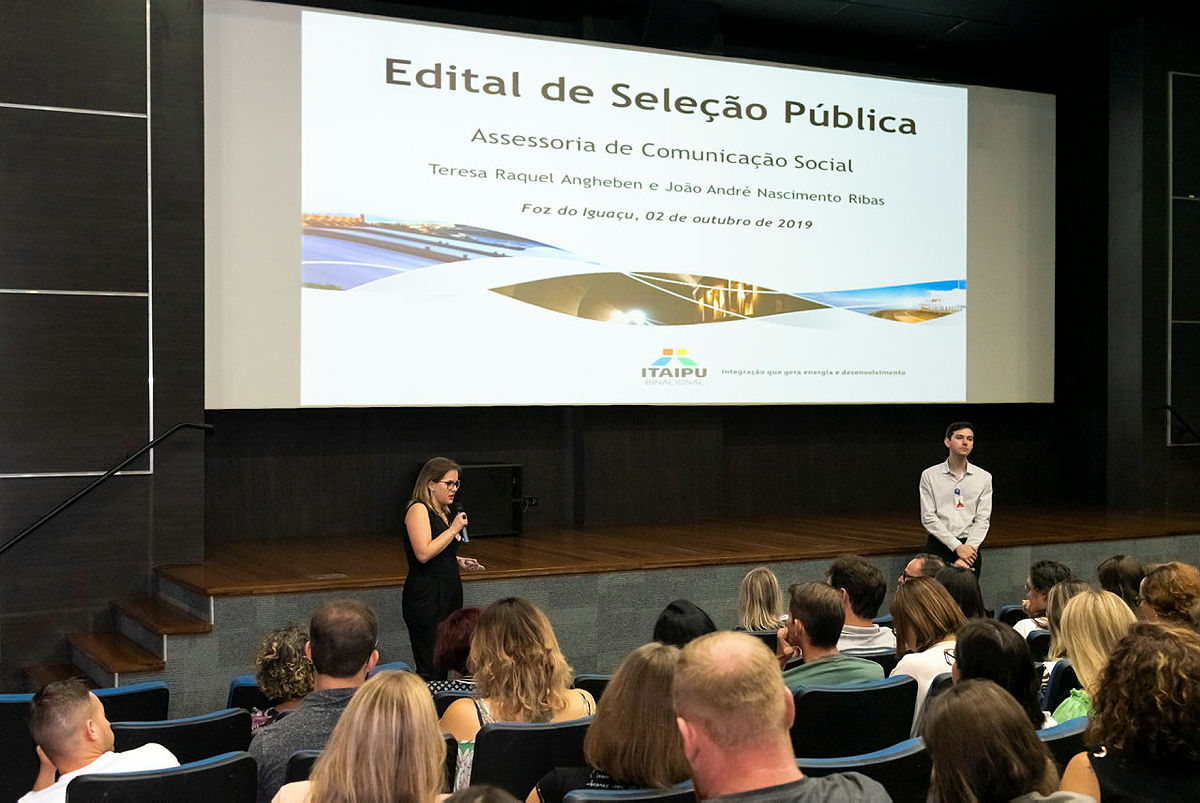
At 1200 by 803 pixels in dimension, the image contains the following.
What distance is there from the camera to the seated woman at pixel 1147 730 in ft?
6.93

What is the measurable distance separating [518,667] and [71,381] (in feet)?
13.3

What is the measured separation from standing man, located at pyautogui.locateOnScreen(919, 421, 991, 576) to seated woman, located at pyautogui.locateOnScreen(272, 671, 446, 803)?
16.3 feet

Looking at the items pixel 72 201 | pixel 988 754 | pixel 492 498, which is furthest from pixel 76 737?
pixel 492 498

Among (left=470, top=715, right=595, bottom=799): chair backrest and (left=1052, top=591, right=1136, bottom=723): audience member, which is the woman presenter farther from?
(left=1052, top=591, right=1136, bottom=723): audience member

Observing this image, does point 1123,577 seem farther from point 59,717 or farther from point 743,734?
point 59,717

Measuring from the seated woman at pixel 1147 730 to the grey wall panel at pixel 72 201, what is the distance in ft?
17.4

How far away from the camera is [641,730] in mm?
2154

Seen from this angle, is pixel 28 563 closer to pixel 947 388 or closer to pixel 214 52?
pixel 214 52

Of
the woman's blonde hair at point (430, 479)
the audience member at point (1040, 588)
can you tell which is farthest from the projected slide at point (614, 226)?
the audience member at point (1040, 588)

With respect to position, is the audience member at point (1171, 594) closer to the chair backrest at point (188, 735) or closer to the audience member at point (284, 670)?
the audience member at point (284, 670)

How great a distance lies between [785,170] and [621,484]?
2419 mm

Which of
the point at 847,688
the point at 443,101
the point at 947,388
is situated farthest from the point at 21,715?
the point at 947,388

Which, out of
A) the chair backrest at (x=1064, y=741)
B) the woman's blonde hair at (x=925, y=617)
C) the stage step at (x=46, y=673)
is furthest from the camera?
the stage step at (x=46, y=673)

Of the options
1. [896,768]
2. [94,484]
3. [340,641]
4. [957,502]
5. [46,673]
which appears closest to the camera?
[896,768]
